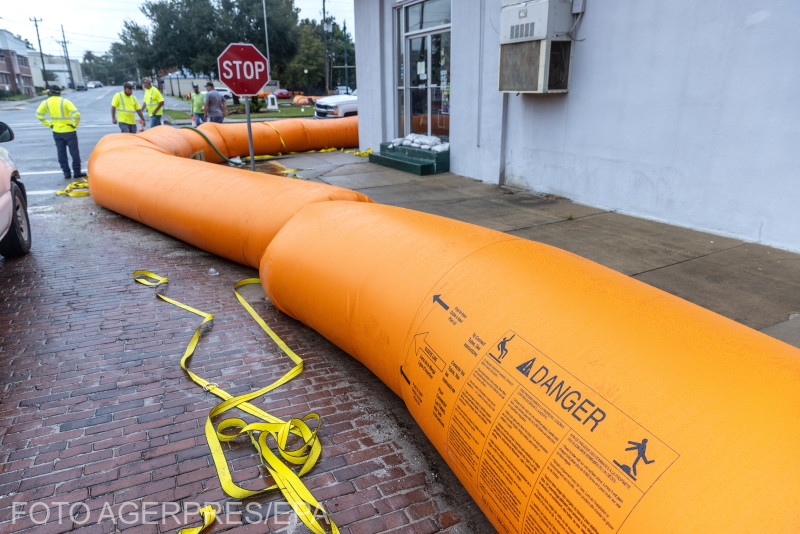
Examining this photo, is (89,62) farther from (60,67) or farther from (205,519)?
(205,519)

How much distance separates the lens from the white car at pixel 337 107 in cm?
2047

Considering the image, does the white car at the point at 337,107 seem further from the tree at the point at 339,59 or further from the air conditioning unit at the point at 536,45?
the tree at the point at 339,59

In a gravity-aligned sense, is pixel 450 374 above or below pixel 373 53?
below

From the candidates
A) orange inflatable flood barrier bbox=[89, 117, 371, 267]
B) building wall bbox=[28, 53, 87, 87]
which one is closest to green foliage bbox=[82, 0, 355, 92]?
orange inflatable flood barrier bbox=[89, 117, 371, 267]

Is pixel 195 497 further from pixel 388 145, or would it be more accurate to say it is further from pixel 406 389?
pixel 388 145

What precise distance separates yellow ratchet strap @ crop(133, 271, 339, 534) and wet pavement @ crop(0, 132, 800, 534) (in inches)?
2.1

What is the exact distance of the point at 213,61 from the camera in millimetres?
46719

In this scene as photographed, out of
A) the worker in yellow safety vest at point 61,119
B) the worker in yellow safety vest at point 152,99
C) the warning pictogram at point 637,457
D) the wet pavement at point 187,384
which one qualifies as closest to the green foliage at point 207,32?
the worker in yellow safety vest at point 152,99

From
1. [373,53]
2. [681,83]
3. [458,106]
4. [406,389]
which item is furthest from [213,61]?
[406,389]

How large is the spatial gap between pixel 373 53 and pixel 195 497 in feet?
41.0

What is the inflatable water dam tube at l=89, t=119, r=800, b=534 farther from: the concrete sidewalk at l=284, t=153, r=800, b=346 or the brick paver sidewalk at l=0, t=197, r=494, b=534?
the concrete sidewalk at l=284, t=153, r=800, b=346

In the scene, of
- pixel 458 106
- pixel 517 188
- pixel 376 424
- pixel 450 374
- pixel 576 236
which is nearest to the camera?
pixel 450 374

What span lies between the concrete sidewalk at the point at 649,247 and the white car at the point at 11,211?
5058 millimetres

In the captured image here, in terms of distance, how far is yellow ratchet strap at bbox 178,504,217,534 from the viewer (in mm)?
2350
